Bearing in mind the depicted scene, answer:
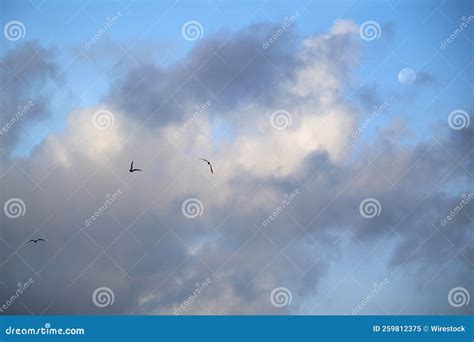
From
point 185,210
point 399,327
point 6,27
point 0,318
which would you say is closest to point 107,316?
point 0,318

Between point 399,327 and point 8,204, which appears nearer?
point 399,327

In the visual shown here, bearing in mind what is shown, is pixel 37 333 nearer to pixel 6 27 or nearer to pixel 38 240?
pixel 38 240

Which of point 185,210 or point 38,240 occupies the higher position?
point 185,210

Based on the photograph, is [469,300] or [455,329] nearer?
[455,329]

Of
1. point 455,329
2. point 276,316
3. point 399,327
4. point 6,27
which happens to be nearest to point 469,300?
point 455,329

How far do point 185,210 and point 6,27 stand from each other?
28.7 feet

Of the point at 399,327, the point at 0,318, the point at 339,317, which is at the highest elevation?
the point at 399,327

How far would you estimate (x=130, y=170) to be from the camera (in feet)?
67.8

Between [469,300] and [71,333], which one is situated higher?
[469,300]

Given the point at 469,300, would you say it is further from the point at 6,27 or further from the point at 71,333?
the point at 6,27

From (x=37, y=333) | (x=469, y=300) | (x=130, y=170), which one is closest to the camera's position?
(x=37, y=333)

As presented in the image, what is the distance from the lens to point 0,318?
17.8 m

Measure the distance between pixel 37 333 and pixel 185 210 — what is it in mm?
6389

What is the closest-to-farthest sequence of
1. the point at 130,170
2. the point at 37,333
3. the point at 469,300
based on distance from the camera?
the point at 37,333
the point at 469,300
the point at 130,170
